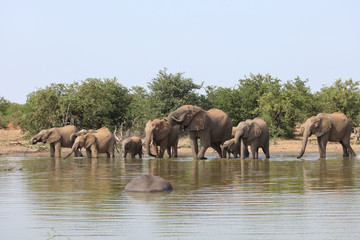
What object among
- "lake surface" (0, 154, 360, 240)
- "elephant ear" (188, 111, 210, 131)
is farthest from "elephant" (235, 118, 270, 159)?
"lake surface" (0, 154, 360, 240)

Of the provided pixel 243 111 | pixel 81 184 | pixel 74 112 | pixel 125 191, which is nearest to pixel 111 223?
pixel 125 191

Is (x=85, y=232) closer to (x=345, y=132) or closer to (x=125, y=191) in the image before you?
(x=125, y=191)

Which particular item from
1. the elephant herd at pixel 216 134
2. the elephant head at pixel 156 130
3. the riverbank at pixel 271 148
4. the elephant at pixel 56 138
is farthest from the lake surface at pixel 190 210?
the riverbank at pixel 271 148

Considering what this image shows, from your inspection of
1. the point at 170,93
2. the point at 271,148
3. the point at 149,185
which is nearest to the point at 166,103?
the point at 170,93

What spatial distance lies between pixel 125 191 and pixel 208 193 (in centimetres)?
152

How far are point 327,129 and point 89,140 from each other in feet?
34.8

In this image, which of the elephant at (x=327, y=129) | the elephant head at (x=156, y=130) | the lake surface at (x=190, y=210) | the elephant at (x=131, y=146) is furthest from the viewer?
the elephant head at (x=156, y=130)

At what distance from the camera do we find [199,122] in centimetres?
2530

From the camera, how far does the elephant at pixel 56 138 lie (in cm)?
3111

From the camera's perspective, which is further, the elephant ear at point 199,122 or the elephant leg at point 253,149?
the elephant ear at point 199,122

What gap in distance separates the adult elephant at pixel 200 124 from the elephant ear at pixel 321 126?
3799 millimetres

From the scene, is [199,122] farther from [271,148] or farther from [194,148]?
[271,148]

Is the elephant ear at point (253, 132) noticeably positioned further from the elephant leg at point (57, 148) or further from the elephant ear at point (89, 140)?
the elephant leg at point (57, 148)

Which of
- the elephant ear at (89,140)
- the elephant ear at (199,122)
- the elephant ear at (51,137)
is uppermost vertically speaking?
the elephant ear at (199,122)
